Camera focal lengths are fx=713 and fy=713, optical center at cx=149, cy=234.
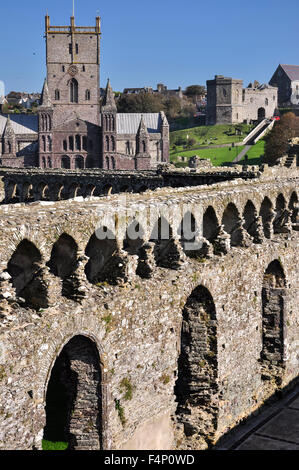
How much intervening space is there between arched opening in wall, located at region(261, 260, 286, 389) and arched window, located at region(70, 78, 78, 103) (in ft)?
278

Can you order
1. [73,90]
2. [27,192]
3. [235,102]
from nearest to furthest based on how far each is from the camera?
[27,192]
[73,90]
[235,102]

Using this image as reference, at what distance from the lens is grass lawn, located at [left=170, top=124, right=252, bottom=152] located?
388ft

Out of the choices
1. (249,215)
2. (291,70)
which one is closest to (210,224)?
(249,215)

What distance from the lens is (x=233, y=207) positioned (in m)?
20.3

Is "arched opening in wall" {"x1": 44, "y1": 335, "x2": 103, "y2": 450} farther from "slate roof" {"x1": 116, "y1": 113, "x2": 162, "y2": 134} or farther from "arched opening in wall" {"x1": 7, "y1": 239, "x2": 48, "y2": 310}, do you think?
"slate roof" {"x1": 116, "y1": 113, "x2": 162, "y2": 134}

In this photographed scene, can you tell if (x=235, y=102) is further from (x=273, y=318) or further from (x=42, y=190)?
(x=273, y=318)

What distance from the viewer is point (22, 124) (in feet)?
339

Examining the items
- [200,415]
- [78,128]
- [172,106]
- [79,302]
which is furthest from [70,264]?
[172,106]

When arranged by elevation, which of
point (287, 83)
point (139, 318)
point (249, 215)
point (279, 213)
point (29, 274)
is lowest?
point (139, 318)

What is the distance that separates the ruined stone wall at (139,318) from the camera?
1139 centimetres

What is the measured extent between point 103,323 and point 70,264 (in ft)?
5.26

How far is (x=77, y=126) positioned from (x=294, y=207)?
76397mm

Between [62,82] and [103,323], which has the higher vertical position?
[62,82]
